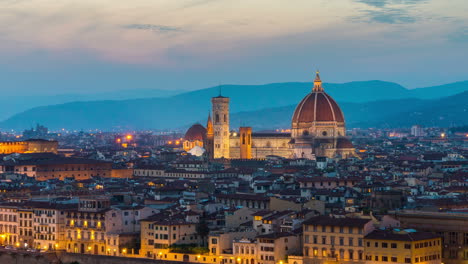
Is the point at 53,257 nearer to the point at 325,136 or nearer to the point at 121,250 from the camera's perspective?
the point at 121,250

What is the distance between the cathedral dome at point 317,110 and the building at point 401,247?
107 meters

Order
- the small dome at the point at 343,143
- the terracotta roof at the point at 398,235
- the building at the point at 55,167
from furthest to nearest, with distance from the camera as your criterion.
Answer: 1. the small dome at the point at 343,143
2. the building at the point at 55,167
3. the terracotta roof at the point at 398,235

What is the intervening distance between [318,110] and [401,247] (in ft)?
363

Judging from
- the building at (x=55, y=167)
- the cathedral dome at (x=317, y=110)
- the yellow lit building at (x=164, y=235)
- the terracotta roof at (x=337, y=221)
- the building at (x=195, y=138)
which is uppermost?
the cathedral dome at (x=317, y=110)

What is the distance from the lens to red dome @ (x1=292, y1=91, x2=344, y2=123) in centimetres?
16400

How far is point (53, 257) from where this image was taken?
67188 millimetres

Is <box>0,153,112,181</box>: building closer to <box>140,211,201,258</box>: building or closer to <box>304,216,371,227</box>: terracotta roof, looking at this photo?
<box>140,211,201,258</box>: building

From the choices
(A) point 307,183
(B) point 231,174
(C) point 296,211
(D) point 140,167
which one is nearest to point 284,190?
(A) point 307,183

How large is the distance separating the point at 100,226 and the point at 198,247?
313 inches

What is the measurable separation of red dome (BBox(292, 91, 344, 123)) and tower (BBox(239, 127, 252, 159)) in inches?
307

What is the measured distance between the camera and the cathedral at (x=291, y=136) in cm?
16088

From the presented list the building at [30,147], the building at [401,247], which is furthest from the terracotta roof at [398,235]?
the building at [30,147]

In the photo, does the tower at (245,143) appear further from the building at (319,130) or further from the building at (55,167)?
the building at (55,167)

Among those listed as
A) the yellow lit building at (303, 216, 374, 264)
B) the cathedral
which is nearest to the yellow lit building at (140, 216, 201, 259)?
the yellow lit building at (303, 216, 374, 264)
